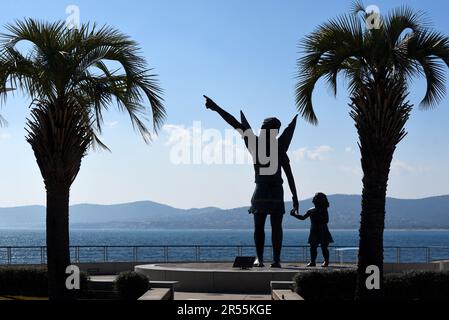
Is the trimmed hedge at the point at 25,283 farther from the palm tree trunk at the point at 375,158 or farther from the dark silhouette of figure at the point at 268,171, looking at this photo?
the palm tree trunk at the point at 375,158

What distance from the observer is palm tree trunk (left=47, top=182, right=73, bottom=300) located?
1480 centimetres

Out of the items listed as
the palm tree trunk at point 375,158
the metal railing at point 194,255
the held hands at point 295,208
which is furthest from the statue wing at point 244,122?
the palm tree trunk at point 375,158

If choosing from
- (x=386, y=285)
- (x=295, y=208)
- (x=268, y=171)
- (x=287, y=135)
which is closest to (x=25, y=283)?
(x=268, y=171)

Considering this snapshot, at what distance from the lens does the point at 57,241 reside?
14.8 m

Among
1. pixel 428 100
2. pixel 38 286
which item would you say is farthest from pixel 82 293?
pixel 428 100

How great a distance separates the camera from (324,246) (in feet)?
76.9

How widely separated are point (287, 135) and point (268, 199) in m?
2.00

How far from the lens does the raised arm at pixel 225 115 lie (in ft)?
75.1

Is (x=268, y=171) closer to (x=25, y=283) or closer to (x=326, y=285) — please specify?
(x=326, y=285)

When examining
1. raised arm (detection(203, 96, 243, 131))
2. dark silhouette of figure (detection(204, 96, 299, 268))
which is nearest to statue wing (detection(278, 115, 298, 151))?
dark silhouette of figure (detection(204, 96, 299, 268))

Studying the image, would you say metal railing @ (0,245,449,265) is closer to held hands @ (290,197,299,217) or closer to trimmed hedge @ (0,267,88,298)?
held hands @ (290,197,299,217)

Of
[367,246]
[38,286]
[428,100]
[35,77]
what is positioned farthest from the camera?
[38,286]
